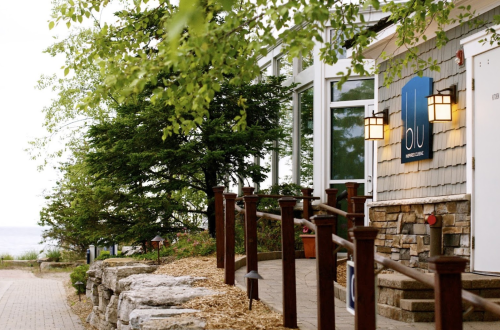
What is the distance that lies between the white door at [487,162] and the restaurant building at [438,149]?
0.01 m

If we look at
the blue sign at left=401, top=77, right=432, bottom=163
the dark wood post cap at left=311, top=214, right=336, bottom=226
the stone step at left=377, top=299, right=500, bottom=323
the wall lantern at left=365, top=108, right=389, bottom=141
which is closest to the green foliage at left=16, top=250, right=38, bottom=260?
the wall lantern at left=365, top=108, right=389, bottom=141

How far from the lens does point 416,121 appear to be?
8.23 meters

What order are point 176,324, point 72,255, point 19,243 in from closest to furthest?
point 176,324
point 72,255
point 19,243

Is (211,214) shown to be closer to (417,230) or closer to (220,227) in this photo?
(220,227)

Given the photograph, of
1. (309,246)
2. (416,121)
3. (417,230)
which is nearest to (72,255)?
(309,246)

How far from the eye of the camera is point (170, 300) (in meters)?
5.99

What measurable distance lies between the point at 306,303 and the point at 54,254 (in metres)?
22.7

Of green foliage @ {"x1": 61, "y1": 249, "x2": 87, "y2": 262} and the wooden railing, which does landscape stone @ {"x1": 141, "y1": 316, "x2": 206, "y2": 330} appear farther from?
green foliage @ {"x1": 61, "y1": 249, "x2": 87, "y2": 262}

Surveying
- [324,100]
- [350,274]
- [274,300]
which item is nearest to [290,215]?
[274,300]

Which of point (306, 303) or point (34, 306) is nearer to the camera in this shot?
→ point (306, 303)

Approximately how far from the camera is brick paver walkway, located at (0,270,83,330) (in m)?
13.3

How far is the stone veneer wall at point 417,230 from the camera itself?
23.0ft

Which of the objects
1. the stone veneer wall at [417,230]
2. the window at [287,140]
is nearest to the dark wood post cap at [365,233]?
the stone veneer wall at [417,230]

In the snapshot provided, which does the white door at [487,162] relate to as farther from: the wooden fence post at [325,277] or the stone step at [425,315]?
the wooden fence post at [325,277]
